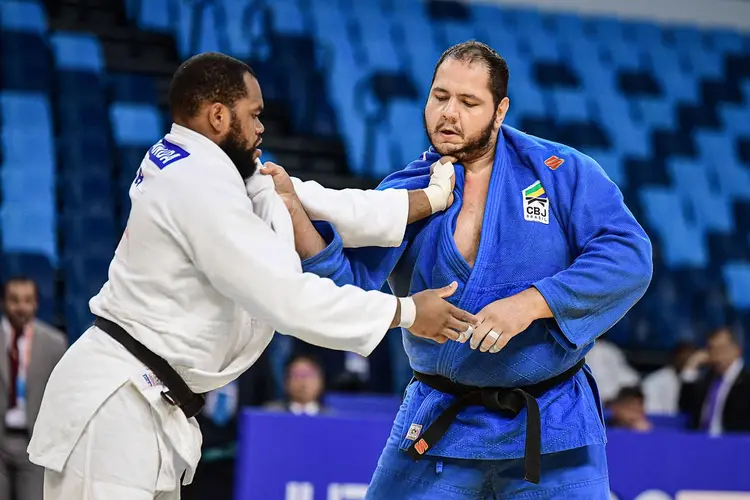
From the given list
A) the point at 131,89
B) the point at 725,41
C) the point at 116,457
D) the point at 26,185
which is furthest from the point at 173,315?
the point at 725,41

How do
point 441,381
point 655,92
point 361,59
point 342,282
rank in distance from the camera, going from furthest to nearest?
point 655,92 → point 361,59 → point 441,381 → point 342,282

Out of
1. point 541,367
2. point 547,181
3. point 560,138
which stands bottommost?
point 541,367

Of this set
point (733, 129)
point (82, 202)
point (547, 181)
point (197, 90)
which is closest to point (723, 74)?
point (733, 129)

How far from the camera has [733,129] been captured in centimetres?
1281

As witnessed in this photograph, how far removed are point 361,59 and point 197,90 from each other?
8.44 metres

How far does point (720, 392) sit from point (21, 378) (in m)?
5.43

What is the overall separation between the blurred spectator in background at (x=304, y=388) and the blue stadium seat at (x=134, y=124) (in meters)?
2.98

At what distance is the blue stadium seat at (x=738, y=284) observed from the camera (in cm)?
1093

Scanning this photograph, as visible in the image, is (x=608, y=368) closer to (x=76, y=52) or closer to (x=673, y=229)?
(x=673, y=229)

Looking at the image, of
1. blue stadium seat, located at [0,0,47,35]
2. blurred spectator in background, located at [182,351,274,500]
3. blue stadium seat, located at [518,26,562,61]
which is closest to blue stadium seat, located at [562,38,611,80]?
blue stadium seat, located at [518,26,562,61]

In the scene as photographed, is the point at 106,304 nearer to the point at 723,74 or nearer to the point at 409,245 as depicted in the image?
the point at 409,245

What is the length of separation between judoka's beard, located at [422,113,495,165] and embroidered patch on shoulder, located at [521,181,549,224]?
0.22 meters

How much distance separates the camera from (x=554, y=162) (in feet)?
11.7

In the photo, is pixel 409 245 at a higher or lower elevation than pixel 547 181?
lower
